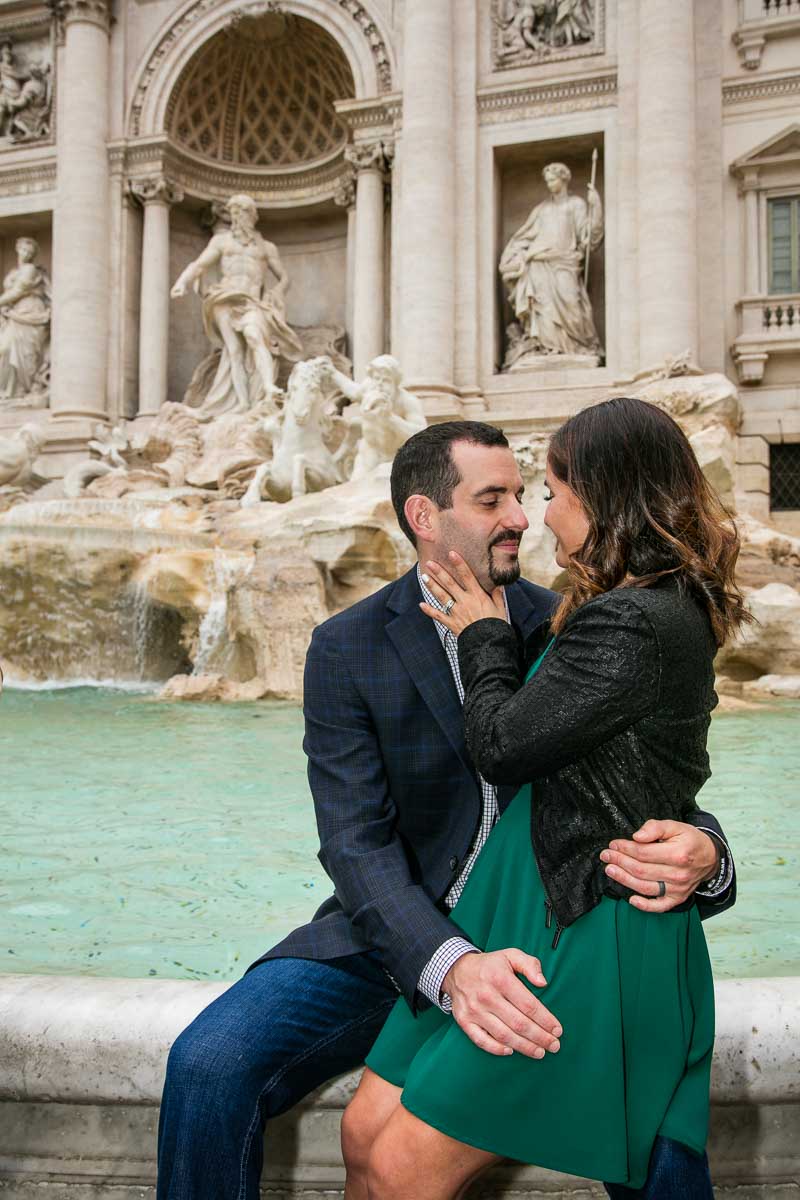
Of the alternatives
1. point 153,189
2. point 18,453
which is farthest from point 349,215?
point 18,453

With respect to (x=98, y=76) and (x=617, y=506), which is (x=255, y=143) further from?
(x=617, y=506)

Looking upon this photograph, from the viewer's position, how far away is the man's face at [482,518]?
5.73 feet

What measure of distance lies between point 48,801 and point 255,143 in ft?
47.9

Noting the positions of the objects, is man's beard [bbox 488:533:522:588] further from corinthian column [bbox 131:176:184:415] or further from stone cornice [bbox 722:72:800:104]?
corinthian column [bbox 131:176:184:415]

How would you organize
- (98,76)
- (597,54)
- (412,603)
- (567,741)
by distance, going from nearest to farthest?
(567,741)
(412,603)
(597,54)
(98,76)

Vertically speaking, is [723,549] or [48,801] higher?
[723,549]

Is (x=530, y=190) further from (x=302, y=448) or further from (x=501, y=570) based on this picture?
(x=501, y=570)

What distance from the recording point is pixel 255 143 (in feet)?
52.9

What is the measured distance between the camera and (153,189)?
50.3 feet

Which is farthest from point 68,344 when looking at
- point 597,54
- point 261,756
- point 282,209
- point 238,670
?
point 261,756

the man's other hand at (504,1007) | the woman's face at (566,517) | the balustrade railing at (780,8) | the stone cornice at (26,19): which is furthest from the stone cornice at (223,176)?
the man's other hand at (504,1007)

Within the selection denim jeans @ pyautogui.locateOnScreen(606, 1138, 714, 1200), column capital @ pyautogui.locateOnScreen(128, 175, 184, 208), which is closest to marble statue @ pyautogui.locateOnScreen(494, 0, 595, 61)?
column capital @ pyautogui.locateOnScreen(128, 175, 184, 208)

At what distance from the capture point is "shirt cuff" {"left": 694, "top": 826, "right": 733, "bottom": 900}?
142cm

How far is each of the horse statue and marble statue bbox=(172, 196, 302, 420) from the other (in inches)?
178
